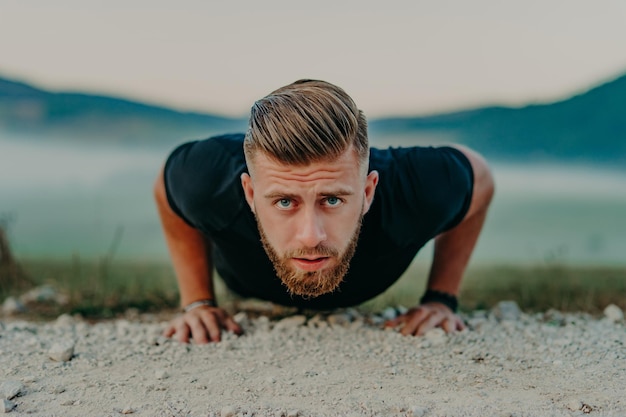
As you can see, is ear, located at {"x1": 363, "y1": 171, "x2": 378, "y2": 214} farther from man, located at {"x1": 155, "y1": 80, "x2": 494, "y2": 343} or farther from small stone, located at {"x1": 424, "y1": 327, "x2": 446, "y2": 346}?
small stone, located at {"x1": 424, "y1": 327, "x2": 446, "y2": 346}

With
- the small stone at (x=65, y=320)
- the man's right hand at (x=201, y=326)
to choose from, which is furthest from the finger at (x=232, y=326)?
the small stone at (x=65, y=320)

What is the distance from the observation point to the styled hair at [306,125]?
377cm

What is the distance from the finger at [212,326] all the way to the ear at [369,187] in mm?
1297

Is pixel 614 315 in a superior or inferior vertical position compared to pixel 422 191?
inferior

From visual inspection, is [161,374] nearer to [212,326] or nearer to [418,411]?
[212,326]

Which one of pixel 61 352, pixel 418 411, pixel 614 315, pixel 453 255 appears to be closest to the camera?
pixel 418 411

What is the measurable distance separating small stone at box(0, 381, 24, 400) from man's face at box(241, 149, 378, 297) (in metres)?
1.46

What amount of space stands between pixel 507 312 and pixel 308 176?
8.83 ft

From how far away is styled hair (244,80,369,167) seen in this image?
3.77 meters

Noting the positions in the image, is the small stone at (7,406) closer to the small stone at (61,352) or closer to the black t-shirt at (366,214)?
the small stone at (61,352)

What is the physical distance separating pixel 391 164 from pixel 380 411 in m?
1.76

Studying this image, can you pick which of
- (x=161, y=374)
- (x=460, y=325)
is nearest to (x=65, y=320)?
(x=161, y=374)

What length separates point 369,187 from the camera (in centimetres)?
419

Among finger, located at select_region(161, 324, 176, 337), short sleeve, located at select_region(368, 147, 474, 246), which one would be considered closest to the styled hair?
short sleeve, located at select_region(368, 147, 474, 246)
